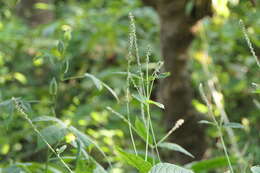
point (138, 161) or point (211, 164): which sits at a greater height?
point (138, 161)

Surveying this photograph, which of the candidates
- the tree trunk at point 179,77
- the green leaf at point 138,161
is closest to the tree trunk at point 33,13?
the tree trunk at point 179,77

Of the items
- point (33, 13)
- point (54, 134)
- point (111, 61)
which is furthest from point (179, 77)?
point (33, 13)

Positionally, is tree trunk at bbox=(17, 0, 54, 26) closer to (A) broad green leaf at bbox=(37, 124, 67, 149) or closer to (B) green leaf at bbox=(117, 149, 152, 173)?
(A) broad green leaf at bbox=(37, 124, 67, 149)

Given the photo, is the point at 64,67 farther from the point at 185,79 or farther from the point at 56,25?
the point at 185,79

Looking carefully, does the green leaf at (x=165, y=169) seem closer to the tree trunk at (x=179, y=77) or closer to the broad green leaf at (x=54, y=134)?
the broad green leaf at (x=54, y=134)

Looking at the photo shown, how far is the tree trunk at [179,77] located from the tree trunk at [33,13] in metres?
1.74

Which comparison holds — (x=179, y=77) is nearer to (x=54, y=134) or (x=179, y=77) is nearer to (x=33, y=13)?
(x=54, y=134)

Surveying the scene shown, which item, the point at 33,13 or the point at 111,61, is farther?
the point at 33,13

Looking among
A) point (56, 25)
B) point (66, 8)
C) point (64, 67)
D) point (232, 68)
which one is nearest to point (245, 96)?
point (232, 68)

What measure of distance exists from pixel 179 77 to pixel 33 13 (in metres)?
1.94

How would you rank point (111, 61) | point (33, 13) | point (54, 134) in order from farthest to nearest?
point (33, 13) < point (111, 61) < point (54, 134)

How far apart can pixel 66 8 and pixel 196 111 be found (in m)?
2.63

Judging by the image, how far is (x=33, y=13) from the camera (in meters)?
3.96

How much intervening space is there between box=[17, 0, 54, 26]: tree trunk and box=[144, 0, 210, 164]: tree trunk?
1.74m
